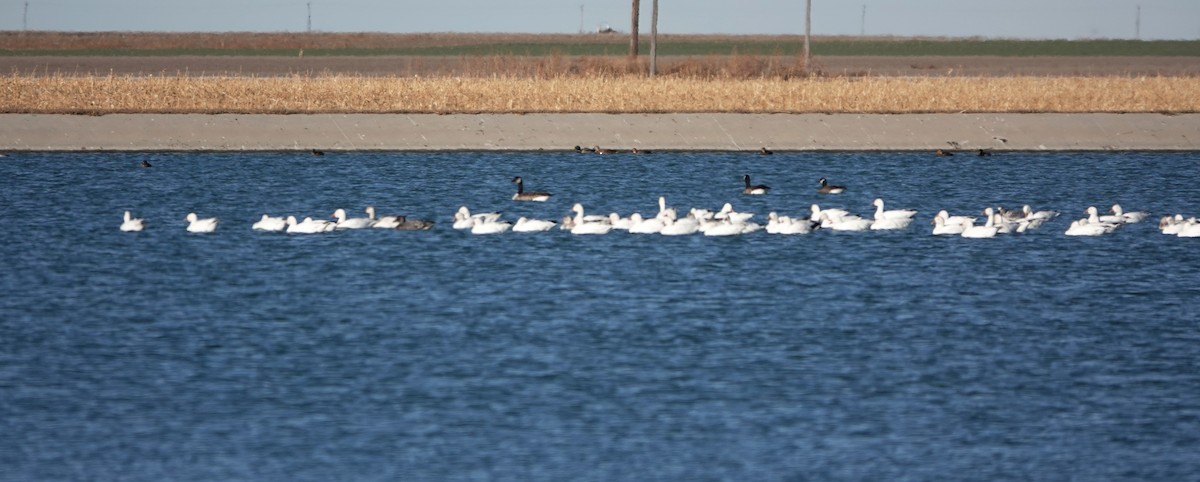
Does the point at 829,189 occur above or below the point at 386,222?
above

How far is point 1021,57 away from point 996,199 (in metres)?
73.9

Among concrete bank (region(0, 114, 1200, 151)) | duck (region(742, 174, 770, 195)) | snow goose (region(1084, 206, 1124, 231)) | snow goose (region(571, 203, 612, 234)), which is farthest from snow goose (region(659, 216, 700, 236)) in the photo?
concrete bank (region(0, 114, 1200, 151))

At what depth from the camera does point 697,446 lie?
47.5 feet

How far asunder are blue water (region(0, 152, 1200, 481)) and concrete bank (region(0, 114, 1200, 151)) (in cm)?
1020

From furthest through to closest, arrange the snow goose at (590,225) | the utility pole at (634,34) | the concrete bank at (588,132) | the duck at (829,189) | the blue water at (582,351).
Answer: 1. the utility pole at (634,34)
2. the concrete bank at (588,132)
3. the duck at (829,189)
4. the snow goose at (590,225)
5. the blue water at (582,351)

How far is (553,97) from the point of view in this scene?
49125mm

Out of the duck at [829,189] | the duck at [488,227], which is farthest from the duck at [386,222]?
the duck at [829,189]

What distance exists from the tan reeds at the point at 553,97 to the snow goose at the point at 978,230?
18810mm

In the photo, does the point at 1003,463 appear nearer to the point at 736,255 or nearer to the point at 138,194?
the point at 736,255

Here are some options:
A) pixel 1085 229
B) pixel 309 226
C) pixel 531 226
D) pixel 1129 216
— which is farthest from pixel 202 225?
pixel 1129 216

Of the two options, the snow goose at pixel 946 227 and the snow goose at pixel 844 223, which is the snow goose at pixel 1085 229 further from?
the snow goose at pixel 844 223

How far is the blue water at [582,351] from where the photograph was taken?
1422cm

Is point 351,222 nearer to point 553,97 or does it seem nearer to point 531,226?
point 531,226

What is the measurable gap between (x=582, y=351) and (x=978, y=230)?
11.6 m
